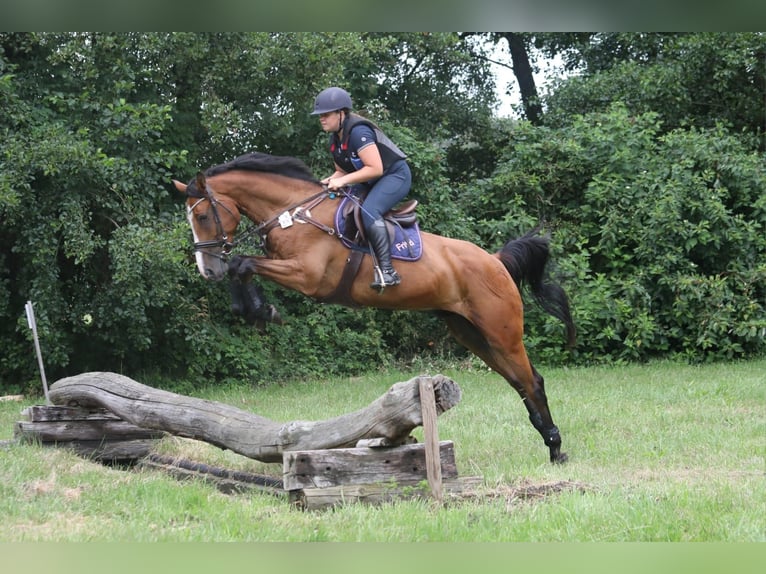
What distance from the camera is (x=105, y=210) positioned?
1152 centimetres

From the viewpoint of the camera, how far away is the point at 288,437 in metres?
5.93

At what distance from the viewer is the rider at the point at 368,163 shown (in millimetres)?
6301

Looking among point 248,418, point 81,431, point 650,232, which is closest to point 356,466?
point 248,418

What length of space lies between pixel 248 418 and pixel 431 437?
5.82 feet

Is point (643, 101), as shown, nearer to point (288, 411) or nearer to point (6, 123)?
point (288, 411)

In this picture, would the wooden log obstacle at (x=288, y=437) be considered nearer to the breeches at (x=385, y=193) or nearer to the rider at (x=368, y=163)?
the rider at (x=368, y=163)

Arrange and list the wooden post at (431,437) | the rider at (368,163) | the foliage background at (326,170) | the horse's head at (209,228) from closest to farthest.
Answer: the wooden post at (431,437)
the horse's head at (209,228)
the rider at (368,163)
the foliage background at (326,170)

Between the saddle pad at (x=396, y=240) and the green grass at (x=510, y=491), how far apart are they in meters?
1.79

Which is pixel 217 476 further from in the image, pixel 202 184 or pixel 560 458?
pixel 560 458

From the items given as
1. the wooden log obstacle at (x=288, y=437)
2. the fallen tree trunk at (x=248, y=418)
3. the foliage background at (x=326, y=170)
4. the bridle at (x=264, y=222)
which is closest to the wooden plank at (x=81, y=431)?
the wooden log obstacle at (x=288, y=437)

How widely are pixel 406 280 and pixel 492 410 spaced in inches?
133

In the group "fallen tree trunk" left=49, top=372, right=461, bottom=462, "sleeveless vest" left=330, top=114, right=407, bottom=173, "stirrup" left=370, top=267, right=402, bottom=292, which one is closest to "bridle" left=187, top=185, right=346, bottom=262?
"sleeveless vest" left=330, top=114, right=407, bottom=173

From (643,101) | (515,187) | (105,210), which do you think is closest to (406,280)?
(105,210)

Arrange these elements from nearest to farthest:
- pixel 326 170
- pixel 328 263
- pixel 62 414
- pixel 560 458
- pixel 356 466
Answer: pixel 356 466 → pixel 328 263 → pixel 560 458 → pixel 62 414 → pixel 326 170
